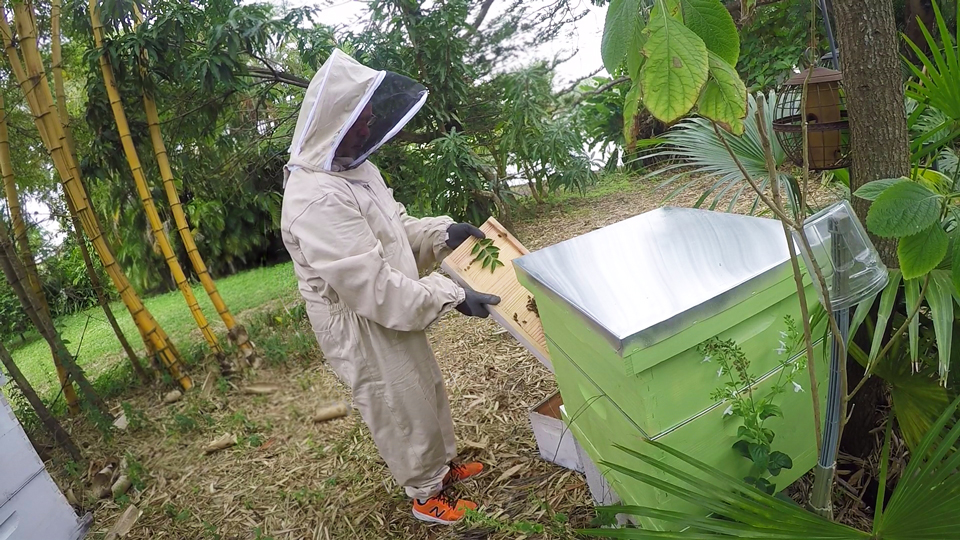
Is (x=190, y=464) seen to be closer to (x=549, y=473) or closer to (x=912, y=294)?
(x=549, y=473)

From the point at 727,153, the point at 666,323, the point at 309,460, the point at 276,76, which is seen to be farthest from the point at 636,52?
the point at 276,76

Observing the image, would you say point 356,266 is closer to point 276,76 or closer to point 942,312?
point 942,312

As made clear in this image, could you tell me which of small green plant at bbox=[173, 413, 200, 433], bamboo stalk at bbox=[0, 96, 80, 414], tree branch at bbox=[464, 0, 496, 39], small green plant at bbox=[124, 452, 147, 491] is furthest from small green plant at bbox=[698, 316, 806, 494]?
tree branch at bbox=[464, 0, 496, 39]

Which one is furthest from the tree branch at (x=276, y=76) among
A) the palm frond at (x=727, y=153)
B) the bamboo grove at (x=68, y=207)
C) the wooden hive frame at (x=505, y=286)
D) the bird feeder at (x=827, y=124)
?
the bird feeder at (x=827, y=124)

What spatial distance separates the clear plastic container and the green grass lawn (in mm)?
4075

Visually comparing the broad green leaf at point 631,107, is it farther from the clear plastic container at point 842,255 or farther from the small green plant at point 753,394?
the small green plant at point 753,394

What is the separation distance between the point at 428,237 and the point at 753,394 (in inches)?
48.7

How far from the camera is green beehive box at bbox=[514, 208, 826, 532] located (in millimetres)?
1044

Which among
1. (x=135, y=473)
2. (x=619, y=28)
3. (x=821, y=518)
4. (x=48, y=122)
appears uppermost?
(x=48, y=122)

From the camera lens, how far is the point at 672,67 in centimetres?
58

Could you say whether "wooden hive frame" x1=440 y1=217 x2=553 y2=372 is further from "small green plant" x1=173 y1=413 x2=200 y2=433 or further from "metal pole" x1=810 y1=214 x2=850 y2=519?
"small green plant" x1=173 y1=413 x2=200 y2=433

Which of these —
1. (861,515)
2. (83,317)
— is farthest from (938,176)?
(83,317)

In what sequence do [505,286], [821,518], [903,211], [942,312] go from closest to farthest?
[903,211] → [821,518] → [942,312] → [505,286]

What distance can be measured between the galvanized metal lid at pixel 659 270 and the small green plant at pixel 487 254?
1.32 ft
